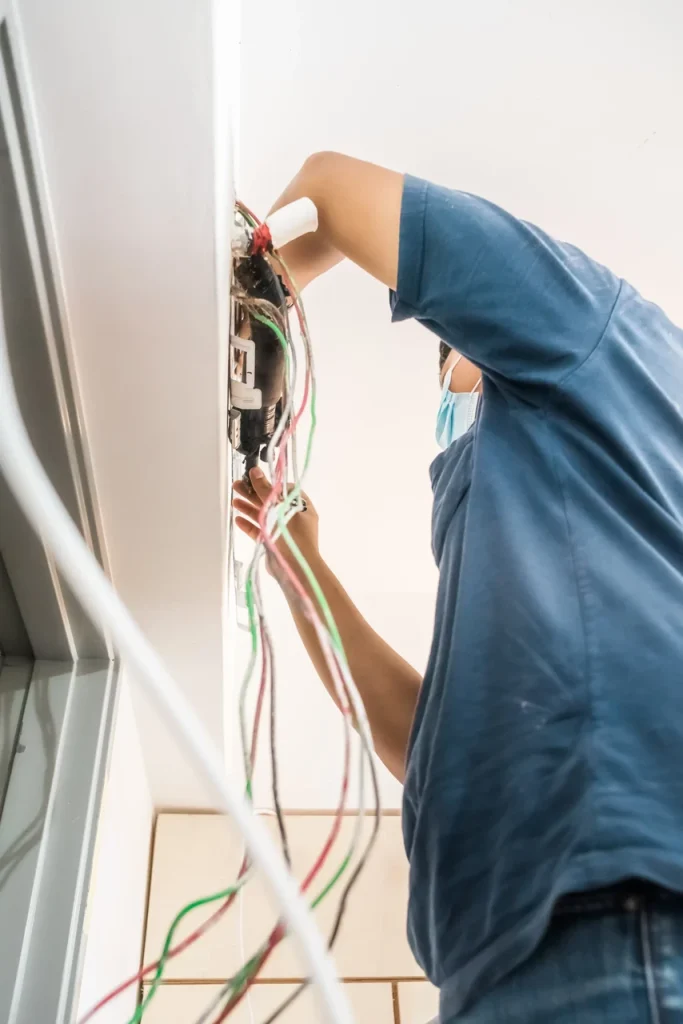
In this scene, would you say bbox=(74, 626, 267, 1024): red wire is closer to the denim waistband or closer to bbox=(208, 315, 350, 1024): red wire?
bbox=(208, 315, 350, 1024): red wire

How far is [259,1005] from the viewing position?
1127mm

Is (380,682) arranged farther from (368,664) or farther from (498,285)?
(498,285)

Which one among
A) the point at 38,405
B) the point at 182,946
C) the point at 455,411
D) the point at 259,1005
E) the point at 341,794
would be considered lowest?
the point at 259,1005

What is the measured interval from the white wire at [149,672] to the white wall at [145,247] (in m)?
0.29

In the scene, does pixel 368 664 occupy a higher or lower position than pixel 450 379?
lower

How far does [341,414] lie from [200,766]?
1.11 metres

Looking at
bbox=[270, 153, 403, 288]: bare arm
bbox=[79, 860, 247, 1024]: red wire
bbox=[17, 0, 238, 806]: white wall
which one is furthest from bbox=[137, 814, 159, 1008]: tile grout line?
bbox=[270, 153, 403, 288]: bare arm

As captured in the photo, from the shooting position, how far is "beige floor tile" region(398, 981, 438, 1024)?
1156mm

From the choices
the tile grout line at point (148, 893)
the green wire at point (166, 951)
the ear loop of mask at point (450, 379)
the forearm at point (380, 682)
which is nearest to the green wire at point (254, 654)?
the green wire at point (166, 951)

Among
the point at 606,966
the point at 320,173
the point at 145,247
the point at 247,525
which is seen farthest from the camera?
the point at 247,525

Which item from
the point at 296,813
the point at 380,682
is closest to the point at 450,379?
the point at 380,682

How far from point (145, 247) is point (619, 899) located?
22.6 inches

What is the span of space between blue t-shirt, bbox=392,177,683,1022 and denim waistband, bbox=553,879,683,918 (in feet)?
0.06

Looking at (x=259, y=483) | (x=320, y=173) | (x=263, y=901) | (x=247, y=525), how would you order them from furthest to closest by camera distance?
(x=263, y=901) < (x=247, y=525) < (x=259, y=483) < (x=320, y=173)
